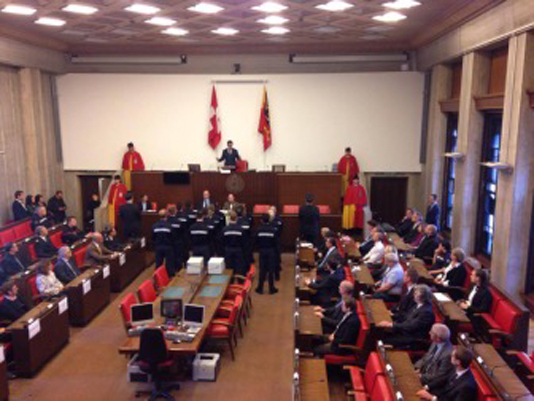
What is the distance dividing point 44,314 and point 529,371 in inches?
266

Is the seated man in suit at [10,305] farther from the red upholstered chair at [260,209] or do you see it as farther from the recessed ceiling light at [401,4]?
the recessed ceiling light at [401,4]

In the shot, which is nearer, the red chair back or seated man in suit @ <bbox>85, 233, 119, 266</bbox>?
the red chair back

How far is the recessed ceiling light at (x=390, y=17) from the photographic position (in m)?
11.3

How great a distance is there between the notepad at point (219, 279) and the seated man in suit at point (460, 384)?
4.70m

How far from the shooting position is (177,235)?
12.2 m

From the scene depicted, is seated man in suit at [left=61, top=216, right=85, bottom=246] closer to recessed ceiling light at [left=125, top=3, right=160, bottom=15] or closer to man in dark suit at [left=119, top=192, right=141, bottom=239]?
man in dark suit at [left=119, top=192, right=141, bottom=239]

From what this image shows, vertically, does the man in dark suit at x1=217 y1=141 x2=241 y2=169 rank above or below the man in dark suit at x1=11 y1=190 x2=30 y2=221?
above

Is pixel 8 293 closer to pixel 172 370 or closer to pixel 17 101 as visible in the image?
pixel 172 370

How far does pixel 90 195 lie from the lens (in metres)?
17.4

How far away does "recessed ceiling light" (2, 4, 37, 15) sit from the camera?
404 inches

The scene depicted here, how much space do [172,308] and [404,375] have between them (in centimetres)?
345

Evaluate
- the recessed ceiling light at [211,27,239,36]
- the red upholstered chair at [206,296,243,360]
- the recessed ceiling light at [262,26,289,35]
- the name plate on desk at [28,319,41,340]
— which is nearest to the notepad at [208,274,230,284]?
the red upholstered chair at [206,296,243,360]

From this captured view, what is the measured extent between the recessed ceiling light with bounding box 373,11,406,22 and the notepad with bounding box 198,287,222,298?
282 inches

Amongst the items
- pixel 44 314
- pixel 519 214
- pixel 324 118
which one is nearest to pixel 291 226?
pixel 324 118
